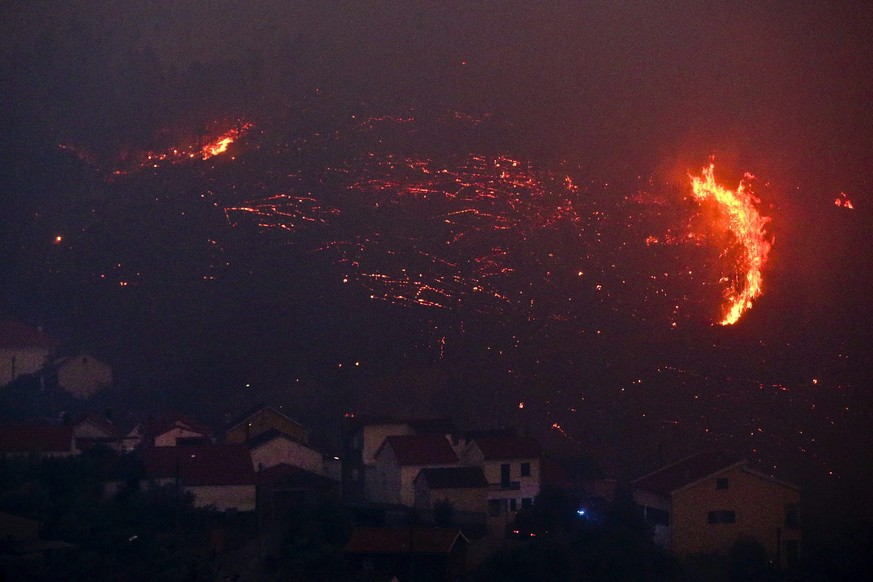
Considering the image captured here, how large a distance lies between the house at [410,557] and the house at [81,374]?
20.3 metres

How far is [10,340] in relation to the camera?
44.7 meters

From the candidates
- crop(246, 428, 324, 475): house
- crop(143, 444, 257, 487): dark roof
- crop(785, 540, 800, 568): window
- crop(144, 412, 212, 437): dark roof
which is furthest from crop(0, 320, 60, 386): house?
crop(785, 540, 800, 568): window

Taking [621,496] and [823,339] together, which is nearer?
[621,496]

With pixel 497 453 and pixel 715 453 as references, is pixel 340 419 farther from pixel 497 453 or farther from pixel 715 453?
pixel 715 453

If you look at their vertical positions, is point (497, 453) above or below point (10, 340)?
below

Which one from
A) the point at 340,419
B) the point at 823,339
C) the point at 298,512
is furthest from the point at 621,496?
the point at 823,339

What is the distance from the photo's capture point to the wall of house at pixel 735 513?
2883 centimetres

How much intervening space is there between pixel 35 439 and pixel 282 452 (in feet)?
20.3

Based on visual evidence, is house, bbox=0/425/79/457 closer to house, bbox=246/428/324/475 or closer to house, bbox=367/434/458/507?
house, bbox=246/428/324/475

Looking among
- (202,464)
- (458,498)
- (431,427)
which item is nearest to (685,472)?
(458,498)

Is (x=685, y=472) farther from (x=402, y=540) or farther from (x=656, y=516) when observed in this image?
(x=402, y=540)

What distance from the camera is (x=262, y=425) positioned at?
3512cm

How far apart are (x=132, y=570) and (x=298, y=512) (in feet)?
15.6

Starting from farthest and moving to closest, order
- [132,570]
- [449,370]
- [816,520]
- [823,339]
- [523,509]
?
[823,339] → [449,370] → [816,520] → [523,509] → [132,570]
